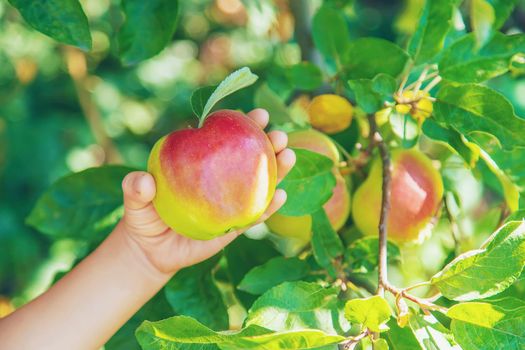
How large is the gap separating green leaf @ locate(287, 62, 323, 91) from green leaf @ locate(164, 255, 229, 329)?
288 mm

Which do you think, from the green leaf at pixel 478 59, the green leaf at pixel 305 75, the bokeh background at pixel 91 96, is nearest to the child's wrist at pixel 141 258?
the green leaf at pixel 305 75

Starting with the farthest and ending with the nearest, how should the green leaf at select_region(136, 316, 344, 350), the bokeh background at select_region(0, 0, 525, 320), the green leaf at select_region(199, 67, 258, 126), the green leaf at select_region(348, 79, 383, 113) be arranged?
the bokeh background at select_region(0, 0, 525, 320), the green leaf at select_region(348, 79, 383, 113), the green leaf at select_region(199, 67, 258, 126), the green leaf at select_region(136, 316, 344, 350)

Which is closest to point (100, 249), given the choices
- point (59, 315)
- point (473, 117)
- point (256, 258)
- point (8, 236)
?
point (59, 315)

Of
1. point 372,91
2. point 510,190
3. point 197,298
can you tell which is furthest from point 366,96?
point 197,298

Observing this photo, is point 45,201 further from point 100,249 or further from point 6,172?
point 6,172

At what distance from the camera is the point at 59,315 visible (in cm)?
88

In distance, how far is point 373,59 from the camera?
86 cm

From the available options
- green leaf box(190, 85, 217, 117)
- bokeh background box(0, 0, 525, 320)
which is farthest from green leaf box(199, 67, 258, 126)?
bokeh background box(0, 0, 525, 320)

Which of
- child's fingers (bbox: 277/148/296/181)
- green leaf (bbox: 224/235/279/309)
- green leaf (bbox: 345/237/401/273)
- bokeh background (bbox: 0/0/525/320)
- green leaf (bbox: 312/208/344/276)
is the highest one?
child's fingers (bbox: 277/148/296/181)

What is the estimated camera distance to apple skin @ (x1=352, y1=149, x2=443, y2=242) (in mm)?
851

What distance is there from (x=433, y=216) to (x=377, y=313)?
0.30 meters

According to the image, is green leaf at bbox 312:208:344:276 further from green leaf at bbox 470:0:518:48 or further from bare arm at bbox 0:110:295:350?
green leaf at bbox 470:0:518:48

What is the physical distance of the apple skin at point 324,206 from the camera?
2.82 feet

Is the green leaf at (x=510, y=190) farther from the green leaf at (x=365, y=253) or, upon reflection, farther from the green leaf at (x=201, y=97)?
the green leaf at (x=201, y=97)
